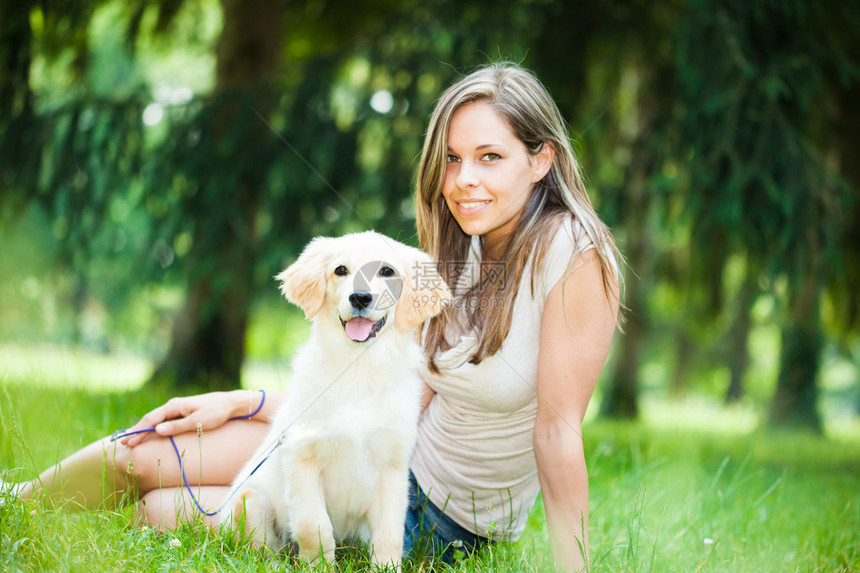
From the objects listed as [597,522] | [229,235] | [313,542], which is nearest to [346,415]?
[313,542]

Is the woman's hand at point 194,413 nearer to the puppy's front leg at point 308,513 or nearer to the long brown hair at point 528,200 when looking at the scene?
the puppy's front leg at point 308,513

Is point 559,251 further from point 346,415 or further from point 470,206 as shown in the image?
point 346,415

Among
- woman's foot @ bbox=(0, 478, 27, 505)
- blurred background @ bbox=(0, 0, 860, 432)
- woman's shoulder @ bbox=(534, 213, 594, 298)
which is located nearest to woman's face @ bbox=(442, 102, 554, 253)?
woman's shoulder @ bbox=(534, 213, 594, 298)

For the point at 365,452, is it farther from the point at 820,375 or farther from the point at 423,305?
the point at 820,375

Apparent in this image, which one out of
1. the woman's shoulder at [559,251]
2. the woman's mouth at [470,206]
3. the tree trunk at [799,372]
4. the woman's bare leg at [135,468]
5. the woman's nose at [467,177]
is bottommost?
the tree trunk at [799,372]

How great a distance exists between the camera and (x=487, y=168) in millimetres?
2463

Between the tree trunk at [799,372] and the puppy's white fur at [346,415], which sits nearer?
the puppy's white fur at [346,415]

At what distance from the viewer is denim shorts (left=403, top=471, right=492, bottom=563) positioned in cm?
249

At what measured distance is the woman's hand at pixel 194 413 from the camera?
8.36ft

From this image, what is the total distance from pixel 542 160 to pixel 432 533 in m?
1.40

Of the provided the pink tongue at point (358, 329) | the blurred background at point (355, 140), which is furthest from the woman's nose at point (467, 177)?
the blurred background at point (355, 140)

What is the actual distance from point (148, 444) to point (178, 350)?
438cm

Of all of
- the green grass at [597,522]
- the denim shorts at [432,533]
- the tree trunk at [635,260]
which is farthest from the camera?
the tree trunk at [635,260]

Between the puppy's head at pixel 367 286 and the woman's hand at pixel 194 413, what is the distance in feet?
1.63
